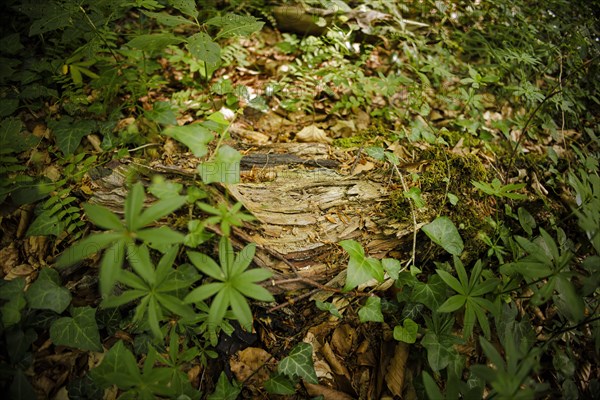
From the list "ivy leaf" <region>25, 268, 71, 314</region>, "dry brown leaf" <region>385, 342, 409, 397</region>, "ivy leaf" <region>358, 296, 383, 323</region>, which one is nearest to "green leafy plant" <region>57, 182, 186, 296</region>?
"ivy leaf" <region>25, 268, 71, 314</region>

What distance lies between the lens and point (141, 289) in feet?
4.49

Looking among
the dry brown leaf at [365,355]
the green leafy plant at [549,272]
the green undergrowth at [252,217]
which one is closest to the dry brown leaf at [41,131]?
the green undergrowth at [252,217]

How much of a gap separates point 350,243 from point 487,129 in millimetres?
1849

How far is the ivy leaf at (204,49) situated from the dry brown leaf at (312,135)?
920 mm

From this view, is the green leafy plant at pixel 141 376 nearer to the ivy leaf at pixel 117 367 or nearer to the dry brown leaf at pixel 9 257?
the ivy leaf at pixel 117 367

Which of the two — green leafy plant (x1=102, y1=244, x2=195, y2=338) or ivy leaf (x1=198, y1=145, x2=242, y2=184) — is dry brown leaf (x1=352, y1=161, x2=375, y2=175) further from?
green leafy plant (x1=102, y1=244, x2=195, y2=338)

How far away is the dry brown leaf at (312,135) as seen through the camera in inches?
99.7

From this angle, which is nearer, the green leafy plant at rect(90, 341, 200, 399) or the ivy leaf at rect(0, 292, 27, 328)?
the green leafy plant at rect(90, 341, 200, 399)

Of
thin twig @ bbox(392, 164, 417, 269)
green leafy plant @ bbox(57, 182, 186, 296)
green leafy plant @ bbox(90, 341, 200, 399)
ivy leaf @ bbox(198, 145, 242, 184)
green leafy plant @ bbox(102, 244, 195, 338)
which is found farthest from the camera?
thin twig @ bbox(392, 164, 417, 269)

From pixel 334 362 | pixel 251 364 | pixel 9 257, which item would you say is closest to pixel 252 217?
pixel 251 364

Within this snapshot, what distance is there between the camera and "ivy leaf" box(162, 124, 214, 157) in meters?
1.46

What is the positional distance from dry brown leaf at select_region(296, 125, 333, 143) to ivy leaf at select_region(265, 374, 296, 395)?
170cm

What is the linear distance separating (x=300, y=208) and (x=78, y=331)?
1.38 metres

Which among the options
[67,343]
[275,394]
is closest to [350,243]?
[275,394]
